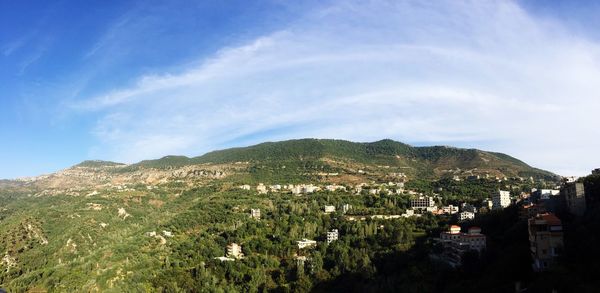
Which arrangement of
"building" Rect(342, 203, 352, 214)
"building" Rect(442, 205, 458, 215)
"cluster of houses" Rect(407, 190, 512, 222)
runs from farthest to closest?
"building" Rect(342, 203, 352, 214) → "building" Rect(442, 205, 458, 215) → "cluster of houses" Rect(407, 190, 512, 222)

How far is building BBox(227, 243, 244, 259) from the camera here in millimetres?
54125

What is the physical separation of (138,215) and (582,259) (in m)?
63.6

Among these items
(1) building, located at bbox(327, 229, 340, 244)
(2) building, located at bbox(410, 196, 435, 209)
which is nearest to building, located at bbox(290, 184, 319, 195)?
(2) building, located at bbox(410, 196, 435, 209)

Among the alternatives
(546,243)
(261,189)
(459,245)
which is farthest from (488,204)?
(261,189)

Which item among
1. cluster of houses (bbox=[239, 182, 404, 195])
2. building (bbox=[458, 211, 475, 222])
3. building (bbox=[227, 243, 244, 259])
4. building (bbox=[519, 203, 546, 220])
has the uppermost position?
cluster of houses (bbox=[239, 182, 404, 195])

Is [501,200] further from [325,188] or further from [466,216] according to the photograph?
[325,188]

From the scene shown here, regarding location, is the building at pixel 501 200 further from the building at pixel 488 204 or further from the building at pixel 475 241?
the building at pixel 475 241

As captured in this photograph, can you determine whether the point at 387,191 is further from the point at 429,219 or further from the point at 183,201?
the point at 183,201

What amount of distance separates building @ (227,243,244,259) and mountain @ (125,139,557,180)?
65209 millimetres

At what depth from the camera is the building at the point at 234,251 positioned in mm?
54125

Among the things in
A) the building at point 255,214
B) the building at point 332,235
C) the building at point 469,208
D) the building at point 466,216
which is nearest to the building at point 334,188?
the building at point 255,214

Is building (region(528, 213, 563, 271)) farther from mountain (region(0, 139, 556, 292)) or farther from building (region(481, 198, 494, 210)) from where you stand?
building (region(481, 198, 494, 210))

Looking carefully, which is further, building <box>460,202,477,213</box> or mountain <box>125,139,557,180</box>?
mountain <box>125,139,557,180</box>

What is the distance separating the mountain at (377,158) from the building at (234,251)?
214 ft
